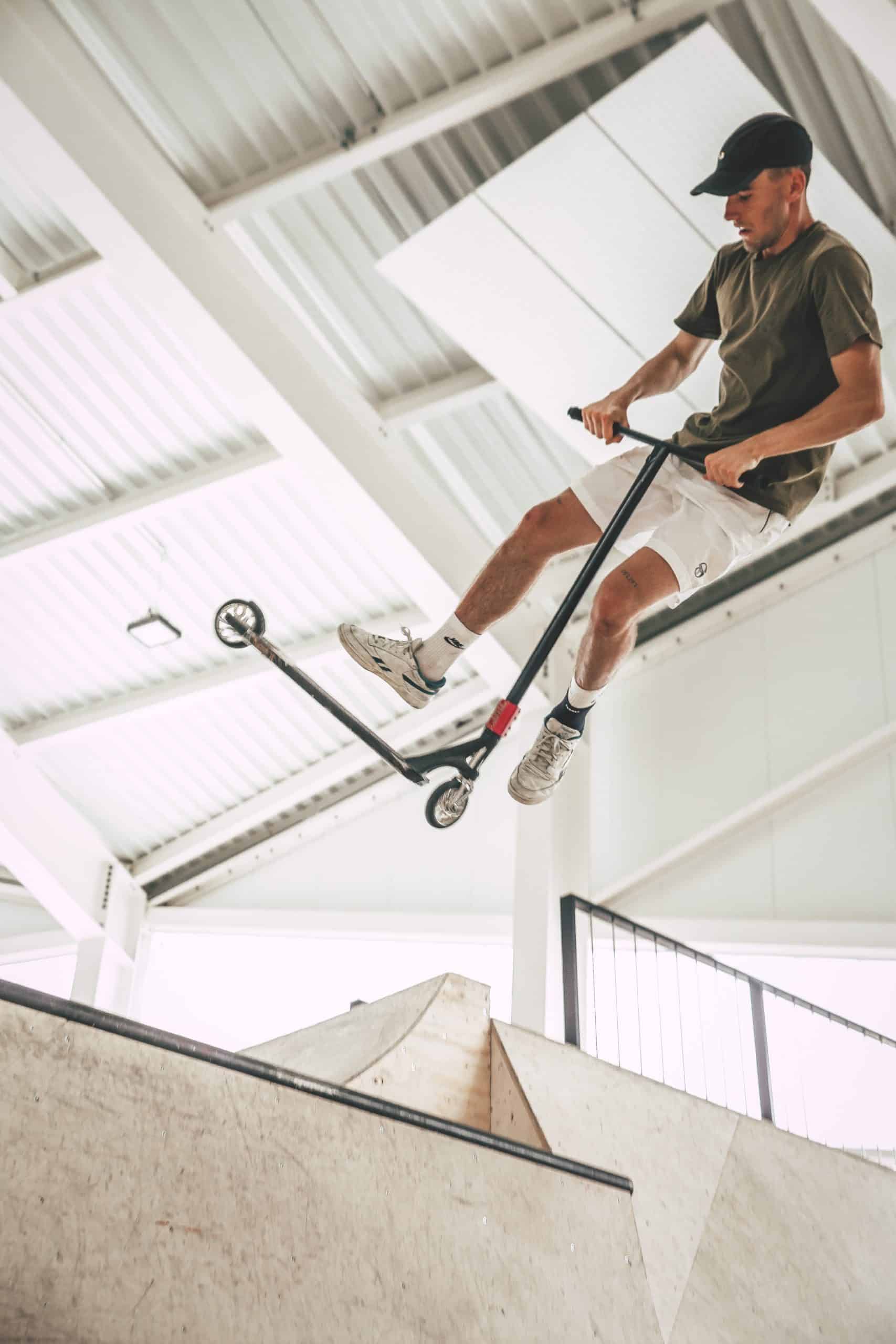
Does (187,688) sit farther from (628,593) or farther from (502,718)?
(628,593)

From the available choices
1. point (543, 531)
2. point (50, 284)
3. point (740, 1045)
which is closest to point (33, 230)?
point (50, 284)

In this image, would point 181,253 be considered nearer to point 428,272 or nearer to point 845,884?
point 428,272

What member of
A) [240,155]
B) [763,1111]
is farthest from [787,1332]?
[240,155]

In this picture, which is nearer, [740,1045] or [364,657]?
[364,657]

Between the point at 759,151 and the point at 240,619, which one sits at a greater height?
the point at 759,151

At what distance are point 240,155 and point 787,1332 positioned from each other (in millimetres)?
6614

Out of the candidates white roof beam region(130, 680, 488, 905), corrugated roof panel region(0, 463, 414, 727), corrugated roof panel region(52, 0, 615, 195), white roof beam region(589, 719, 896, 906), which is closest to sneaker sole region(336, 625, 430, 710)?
corrugated roof panel region(52, 0, 615, 195)

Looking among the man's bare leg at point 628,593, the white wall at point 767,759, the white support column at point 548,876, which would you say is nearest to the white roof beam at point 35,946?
the white support column at point 548,876

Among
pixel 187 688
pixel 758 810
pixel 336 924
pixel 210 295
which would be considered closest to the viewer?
pixel 210 295

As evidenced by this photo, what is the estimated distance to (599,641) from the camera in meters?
4.04

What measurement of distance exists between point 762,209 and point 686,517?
1018 mm

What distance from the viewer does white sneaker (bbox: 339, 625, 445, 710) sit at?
423 centimetres

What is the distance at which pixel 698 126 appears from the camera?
6059 mm

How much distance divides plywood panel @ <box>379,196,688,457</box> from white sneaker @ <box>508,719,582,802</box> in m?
3.50
